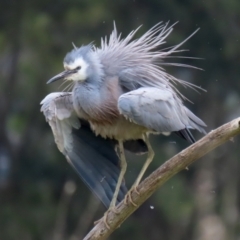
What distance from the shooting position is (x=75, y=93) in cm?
416

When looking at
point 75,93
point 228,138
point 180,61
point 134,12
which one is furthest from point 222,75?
point 228,138

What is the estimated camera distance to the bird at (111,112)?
4.01m

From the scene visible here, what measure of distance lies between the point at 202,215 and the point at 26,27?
8.93ft

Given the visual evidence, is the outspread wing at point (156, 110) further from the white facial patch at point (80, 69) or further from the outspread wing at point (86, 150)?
the outspread wing at point (86, 150)

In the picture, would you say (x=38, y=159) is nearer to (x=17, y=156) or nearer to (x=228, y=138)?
(x=17, y=156)

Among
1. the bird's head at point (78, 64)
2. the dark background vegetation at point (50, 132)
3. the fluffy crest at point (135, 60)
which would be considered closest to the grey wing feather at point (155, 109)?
the fluffy crest at point (135, 60)

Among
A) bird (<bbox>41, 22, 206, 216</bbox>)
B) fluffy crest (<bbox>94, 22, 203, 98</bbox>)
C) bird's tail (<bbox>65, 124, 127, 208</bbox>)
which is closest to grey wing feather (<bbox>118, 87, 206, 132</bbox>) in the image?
bird (<bbox>41, 22, 206, 216</bbox>)

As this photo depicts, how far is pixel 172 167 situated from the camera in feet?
11.6

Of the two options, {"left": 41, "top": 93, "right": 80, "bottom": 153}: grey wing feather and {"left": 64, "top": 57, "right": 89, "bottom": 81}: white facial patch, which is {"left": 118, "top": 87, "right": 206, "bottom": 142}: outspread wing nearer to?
{"left": 64, "top": 57, "right": 89, "bottom": 81}: white facial patch

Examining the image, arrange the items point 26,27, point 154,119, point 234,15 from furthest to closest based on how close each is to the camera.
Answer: point 234,15 < point 26,27 < point 154,119

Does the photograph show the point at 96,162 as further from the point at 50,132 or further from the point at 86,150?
the point at 50,132

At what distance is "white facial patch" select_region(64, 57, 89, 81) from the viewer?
4035 mm

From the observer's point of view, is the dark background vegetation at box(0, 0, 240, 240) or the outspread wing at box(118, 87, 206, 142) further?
the dark background vegetation at box(0, 0, 240, 240)

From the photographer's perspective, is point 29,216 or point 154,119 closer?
point 154,119
